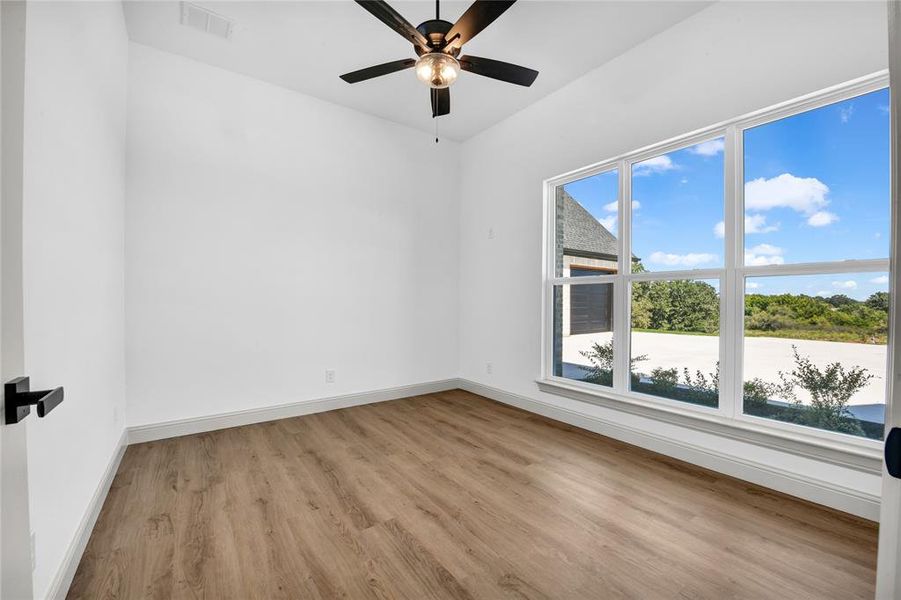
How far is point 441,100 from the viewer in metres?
2.70

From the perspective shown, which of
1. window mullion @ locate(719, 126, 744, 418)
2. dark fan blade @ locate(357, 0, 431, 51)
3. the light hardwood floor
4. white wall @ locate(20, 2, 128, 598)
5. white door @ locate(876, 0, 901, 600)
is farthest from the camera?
window mullion @ locate(719, 126, 744, 418)

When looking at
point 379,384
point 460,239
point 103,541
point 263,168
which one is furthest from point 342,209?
point 103,541

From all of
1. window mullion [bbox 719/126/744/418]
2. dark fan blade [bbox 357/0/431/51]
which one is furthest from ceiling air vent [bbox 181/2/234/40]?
window mullion [bbox 719/126/744/418]

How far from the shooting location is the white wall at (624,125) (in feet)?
7.09

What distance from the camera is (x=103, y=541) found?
6.04 feet

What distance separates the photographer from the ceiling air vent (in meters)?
2.69

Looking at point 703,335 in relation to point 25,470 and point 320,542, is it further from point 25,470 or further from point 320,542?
point 25,470

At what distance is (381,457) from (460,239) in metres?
2.99

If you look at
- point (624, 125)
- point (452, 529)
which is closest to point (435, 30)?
point (624, 125)

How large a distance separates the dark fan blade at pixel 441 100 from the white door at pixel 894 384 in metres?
2.35

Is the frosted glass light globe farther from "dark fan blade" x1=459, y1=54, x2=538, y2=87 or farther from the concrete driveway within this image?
the concrete driveway

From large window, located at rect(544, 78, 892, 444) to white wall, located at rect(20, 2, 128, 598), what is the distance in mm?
3329

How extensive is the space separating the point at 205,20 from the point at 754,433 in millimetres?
4745

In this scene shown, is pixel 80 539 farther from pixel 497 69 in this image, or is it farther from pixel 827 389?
pixel 827 389
